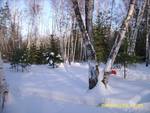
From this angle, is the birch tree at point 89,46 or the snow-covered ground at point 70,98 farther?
the birch tree at point 89,46

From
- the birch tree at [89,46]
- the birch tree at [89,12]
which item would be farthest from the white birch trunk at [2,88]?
the birch tree at [89,12]

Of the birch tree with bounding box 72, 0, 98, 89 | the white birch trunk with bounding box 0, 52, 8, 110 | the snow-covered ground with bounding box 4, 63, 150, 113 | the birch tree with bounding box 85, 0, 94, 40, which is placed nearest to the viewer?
the white birch trunk with bounding box 0, 52, 8, 110

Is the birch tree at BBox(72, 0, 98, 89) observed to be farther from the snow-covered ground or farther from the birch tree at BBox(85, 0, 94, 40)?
the snow-covered ground

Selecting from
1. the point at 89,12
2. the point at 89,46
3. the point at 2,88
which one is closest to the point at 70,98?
the point at 89,46

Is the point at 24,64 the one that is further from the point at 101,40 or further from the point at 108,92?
the point at 108,92

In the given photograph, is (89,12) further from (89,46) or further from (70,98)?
(70,98)

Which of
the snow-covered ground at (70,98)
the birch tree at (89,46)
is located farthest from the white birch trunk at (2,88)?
the birch tree at (89,46)

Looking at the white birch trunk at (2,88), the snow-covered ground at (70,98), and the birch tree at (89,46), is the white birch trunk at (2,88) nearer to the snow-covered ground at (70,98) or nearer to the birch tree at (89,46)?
the snow-covered ground at (70,98)

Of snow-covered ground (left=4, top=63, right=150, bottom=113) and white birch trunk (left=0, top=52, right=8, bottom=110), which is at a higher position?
white birch trunk (left=0, top=52, right=8, bottom=110)

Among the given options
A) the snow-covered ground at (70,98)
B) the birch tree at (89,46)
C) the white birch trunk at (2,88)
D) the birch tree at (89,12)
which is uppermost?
the birch tree at (89,12)

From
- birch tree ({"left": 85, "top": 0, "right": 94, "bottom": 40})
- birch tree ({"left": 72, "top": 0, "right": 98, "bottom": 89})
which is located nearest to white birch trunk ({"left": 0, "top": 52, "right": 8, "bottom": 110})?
birch tree ({"left": 72, "top": 0, "right": 98, "bottom": 89})

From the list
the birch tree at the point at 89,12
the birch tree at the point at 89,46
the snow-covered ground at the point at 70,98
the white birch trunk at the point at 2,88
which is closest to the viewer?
the white birch trunk at the point at 2,88

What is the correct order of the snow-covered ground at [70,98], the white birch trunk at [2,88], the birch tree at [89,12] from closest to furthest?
the white birch trunk at [2,88]
the snow-covered ground at [70,98]
the birch tree at [89,12]

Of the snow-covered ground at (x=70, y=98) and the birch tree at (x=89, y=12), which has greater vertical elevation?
the birch tree at (x=89, y=12)
